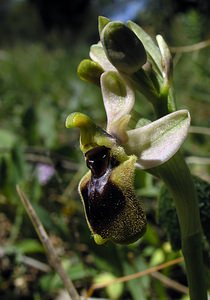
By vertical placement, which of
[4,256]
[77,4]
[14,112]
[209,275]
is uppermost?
[209,275]

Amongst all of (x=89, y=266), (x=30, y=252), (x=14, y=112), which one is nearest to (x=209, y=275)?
(x=89, y=266)

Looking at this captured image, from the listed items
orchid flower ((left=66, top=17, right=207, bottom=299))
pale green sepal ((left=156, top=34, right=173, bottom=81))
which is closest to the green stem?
orchid flower ((left=66, top=17, right=207, bottom=299))

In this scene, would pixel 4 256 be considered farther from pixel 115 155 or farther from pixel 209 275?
pixel 115 155

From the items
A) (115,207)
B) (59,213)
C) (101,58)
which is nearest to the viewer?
(115,207)

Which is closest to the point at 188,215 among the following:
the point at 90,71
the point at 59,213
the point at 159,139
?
the point at 159,139

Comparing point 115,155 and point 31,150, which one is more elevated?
point 115,155

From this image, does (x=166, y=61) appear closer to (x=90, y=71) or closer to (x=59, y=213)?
(x=90, y=71)

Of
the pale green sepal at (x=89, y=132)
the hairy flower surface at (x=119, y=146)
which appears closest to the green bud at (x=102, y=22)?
the hairy flower surface at (x=119, y=146)
